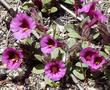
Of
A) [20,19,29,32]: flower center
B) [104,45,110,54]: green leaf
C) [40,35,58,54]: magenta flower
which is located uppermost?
[20,19,29,32]: flower center

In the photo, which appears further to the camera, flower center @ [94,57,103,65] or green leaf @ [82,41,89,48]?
green leaf @ [82,41,89,48]

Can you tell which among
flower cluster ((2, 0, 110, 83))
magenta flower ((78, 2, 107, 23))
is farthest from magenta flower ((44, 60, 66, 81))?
magenta flower ((78, 2, 107, 23))

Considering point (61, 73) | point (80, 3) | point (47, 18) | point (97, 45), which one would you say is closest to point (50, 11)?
point (47, 18)

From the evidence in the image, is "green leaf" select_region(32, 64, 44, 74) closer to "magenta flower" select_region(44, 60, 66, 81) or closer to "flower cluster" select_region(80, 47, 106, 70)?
"magenta flower" select_region(44, 60, 66, 81)

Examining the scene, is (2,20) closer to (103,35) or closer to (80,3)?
(80,3)

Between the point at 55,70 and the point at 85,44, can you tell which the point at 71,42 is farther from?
the point at 55,70

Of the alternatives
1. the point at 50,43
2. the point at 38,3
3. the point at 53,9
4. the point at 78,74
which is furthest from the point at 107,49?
the point at 38,3

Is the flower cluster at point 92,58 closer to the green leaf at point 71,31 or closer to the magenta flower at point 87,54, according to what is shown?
the magenta flower at point 87,54
